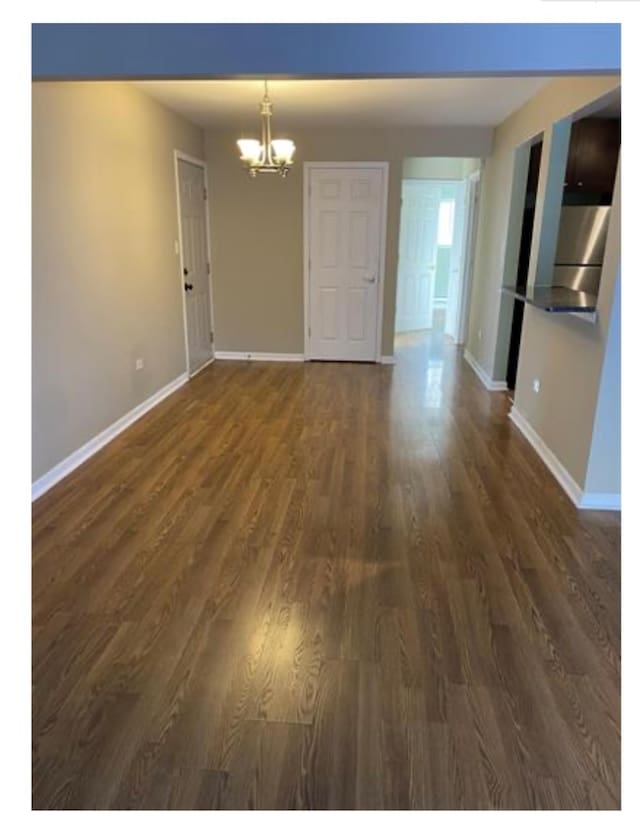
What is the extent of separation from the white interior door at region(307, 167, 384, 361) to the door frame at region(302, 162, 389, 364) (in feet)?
0.08

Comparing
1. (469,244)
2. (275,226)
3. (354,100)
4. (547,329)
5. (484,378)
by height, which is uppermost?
(354,100)

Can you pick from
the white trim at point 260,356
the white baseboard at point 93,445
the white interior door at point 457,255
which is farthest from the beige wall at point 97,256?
the white interior door at point 457,255

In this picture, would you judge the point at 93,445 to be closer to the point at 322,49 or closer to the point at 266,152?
the point at 266,152

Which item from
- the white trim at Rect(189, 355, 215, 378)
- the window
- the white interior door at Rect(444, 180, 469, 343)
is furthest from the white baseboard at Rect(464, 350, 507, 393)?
the window

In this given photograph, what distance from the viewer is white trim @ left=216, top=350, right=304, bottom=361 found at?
21.7ft

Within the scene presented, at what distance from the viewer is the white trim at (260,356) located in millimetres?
6617

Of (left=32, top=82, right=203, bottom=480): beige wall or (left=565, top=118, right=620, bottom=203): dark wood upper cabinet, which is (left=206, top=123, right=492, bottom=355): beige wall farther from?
(left=565, top=118, right=620, bottom=203): dark wood upper cabinet

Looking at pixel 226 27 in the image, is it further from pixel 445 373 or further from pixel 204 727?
pixel 445 373

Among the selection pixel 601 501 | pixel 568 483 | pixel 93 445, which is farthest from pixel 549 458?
pixel 93 445

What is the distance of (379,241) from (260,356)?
6.37 ft

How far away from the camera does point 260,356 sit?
21.8ft

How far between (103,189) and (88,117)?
448 millimetres

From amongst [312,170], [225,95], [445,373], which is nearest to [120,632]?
[225,95]

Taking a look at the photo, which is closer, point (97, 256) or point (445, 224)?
point (97, 256)
